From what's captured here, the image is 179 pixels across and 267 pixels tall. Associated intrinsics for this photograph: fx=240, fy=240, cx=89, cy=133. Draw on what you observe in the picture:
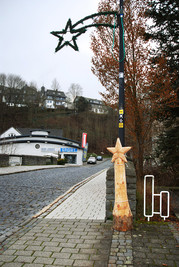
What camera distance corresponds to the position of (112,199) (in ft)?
19.3

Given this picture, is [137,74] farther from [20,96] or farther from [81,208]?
[20,96]

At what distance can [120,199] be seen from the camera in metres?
5.24

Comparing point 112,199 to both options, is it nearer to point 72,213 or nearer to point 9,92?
point 72,213

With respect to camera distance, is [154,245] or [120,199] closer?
[154,245]

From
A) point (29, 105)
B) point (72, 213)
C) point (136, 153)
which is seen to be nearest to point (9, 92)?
point (29, 105)

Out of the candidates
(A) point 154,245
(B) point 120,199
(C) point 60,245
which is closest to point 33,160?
(B) point 120,199

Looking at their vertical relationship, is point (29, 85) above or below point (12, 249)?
above

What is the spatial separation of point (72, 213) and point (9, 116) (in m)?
71.0

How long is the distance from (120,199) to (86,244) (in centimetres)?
130

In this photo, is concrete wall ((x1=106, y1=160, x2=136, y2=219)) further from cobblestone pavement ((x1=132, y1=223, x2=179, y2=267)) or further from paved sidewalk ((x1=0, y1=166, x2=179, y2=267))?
cobblestone pavement ((x1=132, y1=223, x2=179, y2=267))

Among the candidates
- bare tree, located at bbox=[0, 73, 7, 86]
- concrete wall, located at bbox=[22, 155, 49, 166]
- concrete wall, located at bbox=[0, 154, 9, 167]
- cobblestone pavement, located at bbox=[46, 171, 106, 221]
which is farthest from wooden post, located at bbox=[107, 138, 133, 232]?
bare tree, located at bbox=[0, 73, 7, 86]

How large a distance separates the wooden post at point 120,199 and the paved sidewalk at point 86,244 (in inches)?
7.4

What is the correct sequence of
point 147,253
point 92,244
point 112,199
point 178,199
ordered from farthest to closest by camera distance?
point 178,199 < point 112,199 < point 92,244 < point 147,253

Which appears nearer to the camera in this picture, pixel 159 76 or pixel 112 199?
pixel 112 199
